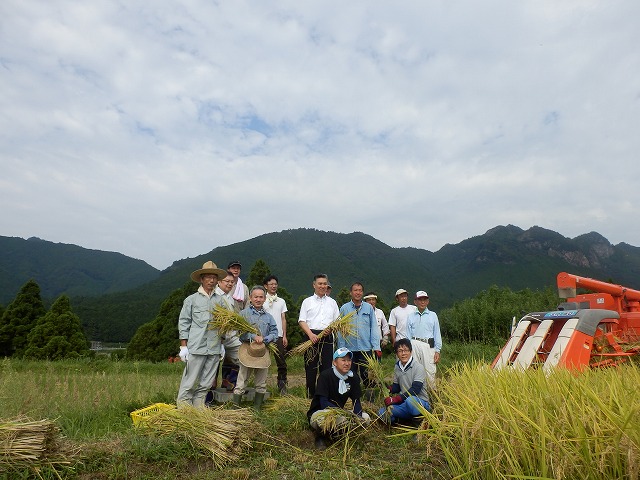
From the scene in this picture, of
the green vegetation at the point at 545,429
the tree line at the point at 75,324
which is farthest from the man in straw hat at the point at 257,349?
the tree line at the point at 75,324

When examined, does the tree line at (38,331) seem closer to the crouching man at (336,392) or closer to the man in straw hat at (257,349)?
the man in straw hat at (257,349)

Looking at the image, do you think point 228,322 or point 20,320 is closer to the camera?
point 228,322

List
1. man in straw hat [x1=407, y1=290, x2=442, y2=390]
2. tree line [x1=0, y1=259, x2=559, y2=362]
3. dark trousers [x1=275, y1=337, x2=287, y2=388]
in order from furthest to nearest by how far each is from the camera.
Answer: tree line [x1=0, y1=259, x2=559, y2=362] < dark trousers [x1=275, y1=337, x2=287, y2=388] < man in straw hat [x1=407, y1=290, x2=442, y2=390]

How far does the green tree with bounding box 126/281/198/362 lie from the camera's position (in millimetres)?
15789

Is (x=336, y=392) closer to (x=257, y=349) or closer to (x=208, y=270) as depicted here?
(x=257, y=349)

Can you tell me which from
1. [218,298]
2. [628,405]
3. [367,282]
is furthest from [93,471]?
[367,282]

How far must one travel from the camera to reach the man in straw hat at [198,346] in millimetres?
4629

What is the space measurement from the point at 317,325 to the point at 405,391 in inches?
56.1

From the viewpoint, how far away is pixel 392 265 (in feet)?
247

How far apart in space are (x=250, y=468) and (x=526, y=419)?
1.95 metres

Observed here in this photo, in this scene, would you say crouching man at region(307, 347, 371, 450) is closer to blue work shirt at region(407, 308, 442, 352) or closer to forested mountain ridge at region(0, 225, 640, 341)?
blue work shirt at region(407, 308, 442, 352)

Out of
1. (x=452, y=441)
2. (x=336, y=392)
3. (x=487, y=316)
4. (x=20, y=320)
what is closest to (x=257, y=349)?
(x=336, y=392)

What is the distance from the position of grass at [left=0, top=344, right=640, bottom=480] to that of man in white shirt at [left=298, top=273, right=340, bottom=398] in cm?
52

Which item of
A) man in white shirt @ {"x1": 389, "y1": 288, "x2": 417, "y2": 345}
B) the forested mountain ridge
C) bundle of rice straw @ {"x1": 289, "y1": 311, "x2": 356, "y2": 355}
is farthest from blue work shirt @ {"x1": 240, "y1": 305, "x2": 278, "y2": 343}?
the forested mountain ridge
